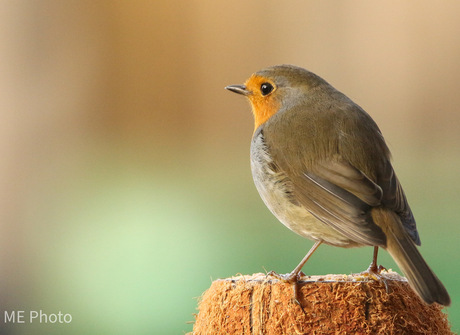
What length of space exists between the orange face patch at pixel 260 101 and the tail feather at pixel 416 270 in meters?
0.96

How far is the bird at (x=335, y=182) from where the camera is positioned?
2193 millimetres

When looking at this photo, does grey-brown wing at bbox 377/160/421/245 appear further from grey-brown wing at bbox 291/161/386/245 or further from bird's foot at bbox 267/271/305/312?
bird's foot at bbox 267/271/305/312

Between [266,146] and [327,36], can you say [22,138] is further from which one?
[266,146]

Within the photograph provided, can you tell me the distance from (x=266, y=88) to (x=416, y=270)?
126 centimetres

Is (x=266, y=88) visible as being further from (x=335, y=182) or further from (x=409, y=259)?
(x=409, y=259)

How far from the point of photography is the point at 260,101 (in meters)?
3.03

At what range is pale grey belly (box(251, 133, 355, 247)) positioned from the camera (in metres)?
2.38

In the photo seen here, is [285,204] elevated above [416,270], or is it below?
above

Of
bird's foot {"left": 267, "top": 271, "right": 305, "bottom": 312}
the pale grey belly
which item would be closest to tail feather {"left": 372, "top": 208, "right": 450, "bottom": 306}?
the pale grey belly

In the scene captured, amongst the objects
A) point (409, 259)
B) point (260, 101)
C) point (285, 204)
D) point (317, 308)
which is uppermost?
point (260, 101)

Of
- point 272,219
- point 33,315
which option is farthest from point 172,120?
point 33,315

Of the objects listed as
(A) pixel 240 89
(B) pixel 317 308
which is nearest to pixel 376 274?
(B) pixel 317 308

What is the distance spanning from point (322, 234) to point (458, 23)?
7039mm

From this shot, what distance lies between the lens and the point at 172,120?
9.51m
